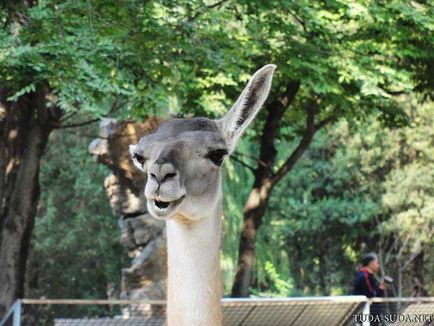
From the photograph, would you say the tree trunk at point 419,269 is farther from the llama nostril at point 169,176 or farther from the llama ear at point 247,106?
the llama nostril at point 169,176

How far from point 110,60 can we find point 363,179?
24.7m

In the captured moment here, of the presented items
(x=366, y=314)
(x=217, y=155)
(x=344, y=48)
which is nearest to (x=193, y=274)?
(x=217, y=155)

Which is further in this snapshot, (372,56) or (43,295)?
(43,295)

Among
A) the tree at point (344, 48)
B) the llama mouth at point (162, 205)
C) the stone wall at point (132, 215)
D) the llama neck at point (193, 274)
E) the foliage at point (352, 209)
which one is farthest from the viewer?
the foliage at point (352, 209)

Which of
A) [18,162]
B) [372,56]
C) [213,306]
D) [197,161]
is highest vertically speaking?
[372,56]

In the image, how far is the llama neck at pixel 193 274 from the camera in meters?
5.10

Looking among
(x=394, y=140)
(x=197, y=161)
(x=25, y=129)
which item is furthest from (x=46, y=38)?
(x=394, y=140)

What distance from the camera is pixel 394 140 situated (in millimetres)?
34719

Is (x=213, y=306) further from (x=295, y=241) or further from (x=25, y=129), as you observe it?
(x=295, y=241)

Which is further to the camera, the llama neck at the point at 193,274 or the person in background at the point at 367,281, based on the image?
the person in background at the point at 367,281

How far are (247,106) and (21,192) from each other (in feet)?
38.5

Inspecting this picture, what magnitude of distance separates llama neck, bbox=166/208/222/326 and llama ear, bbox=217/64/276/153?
1.74ft

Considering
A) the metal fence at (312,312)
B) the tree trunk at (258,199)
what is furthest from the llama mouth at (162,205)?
the tree trunk at (258,199)

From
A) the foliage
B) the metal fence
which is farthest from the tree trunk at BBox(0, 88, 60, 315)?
the foliage
